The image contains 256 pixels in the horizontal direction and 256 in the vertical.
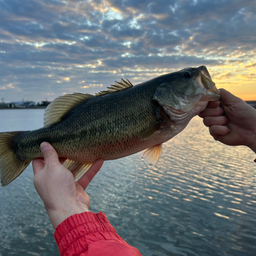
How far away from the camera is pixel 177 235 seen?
7809mm

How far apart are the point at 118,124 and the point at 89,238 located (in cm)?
183

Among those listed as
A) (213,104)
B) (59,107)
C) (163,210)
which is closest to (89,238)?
(59,107)

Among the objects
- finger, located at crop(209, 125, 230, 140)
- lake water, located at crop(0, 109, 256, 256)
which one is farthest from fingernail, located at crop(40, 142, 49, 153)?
lake water, located at crop(0, 109, 256, 256)

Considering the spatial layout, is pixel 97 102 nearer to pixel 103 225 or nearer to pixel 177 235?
pixel 103 225

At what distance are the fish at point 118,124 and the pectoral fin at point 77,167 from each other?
153mm

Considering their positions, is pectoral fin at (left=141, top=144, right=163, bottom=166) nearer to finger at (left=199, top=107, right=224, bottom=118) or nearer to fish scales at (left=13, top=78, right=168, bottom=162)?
fish scales at (left=13, top=78, right=168, bottom=162)

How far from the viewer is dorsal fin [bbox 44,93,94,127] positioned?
3410mm

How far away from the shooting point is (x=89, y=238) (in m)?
1.63

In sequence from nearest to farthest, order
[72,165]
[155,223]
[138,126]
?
1. [138,126]
2. [72,165]
3. [155,223]

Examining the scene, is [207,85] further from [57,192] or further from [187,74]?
[57,192]

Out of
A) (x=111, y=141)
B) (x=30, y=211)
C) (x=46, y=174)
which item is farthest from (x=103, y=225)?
(x=30, y=211)

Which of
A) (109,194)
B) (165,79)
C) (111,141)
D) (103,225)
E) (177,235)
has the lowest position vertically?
(177,235)

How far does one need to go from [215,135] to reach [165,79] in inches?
54.6

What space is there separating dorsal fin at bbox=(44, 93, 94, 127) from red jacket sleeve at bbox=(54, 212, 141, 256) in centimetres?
191
